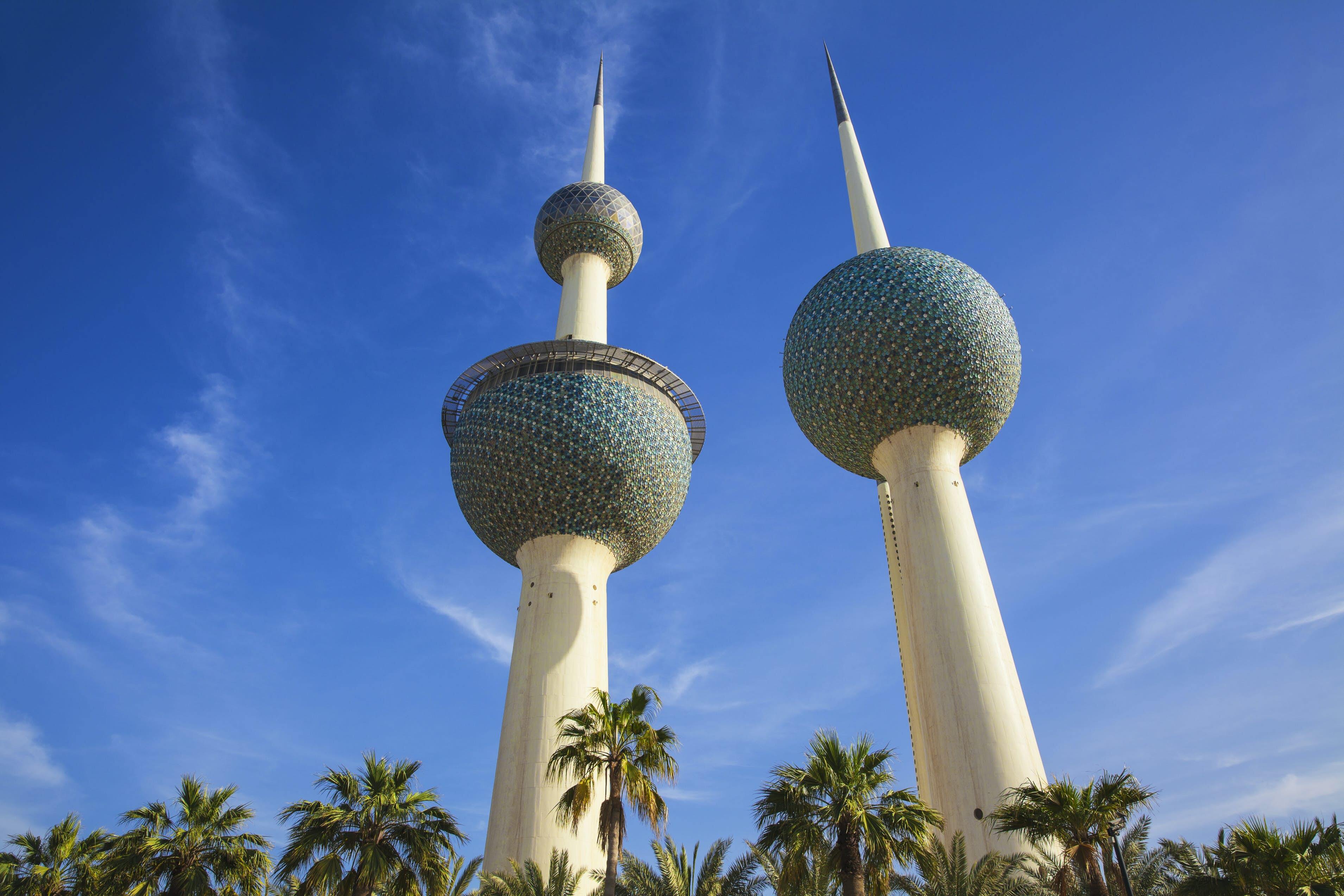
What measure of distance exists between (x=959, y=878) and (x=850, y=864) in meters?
2.89

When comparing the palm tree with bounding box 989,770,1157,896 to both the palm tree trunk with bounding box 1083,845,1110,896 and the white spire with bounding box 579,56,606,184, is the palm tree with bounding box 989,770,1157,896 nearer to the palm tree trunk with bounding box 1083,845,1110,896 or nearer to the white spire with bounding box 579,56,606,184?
the palm tree trunk with bounding box 1083,845,1110,896

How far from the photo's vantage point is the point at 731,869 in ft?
64.4

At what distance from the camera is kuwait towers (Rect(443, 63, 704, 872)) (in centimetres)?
3095

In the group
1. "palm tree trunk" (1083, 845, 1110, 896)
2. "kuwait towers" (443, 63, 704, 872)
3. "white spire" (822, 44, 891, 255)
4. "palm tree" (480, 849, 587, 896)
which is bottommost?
"palm tree trunk" (1083, 845, 1110, 896)

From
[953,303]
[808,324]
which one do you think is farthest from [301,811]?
[953,303]

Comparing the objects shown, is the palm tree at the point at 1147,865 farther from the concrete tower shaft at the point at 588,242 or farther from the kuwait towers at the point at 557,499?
the concrete tower shaft at the point at 588,242

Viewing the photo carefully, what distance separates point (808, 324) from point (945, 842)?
1949cm

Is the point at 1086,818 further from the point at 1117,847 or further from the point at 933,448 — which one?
the point at 933,448

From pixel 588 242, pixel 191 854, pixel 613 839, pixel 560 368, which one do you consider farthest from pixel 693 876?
pixel 588 242

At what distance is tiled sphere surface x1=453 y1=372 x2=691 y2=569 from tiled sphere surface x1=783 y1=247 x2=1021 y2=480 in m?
6.88

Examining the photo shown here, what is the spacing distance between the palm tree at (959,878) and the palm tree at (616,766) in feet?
17.3

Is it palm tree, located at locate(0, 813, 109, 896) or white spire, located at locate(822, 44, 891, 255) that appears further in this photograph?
white spire, located at locate(822, 44, 891, 255)

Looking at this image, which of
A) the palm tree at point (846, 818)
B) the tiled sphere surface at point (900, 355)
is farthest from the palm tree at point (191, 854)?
the tiled sphere surface at point (900, 355)

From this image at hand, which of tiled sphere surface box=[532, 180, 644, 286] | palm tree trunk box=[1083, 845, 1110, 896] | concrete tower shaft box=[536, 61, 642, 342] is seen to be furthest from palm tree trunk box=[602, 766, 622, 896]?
tiled sphere surface box=[532, 180, 644, 286]
